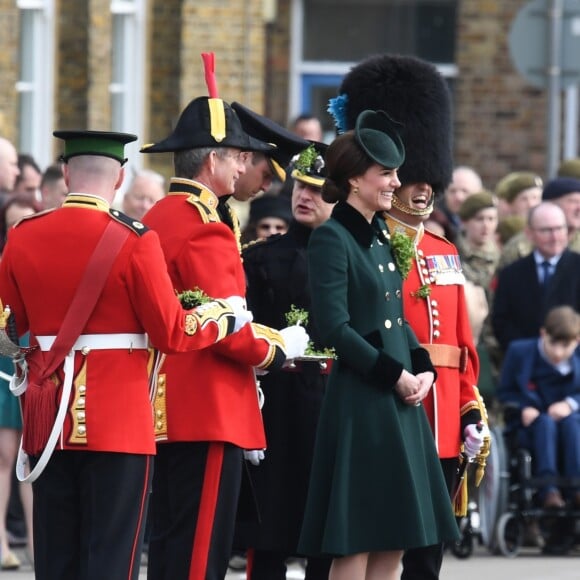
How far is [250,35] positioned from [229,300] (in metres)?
10.1

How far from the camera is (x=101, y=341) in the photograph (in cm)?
681

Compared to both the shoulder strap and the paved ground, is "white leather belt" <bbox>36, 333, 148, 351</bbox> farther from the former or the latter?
Answer: the paved ground

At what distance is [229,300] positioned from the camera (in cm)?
723

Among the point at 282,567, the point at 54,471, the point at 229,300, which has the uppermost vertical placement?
the point at 229,300

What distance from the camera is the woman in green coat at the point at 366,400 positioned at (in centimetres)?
724

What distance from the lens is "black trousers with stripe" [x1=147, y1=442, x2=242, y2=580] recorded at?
7281 millimetres

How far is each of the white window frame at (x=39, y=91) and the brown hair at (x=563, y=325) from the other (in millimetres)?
5083

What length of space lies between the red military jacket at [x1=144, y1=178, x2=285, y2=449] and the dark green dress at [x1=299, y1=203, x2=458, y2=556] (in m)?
0.26

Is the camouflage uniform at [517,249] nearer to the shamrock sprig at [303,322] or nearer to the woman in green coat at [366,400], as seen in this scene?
the shamrock sprig at [303,322]

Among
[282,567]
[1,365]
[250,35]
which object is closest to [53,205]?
[1,365]

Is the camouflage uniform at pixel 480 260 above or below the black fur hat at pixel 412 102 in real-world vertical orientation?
below

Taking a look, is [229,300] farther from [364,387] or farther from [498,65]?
[498,65]

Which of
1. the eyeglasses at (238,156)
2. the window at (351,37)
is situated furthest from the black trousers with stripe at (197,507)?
the window at (351,37)

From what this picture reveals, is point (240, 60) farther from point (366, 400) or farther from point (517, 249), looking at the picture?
point (366, 400)
